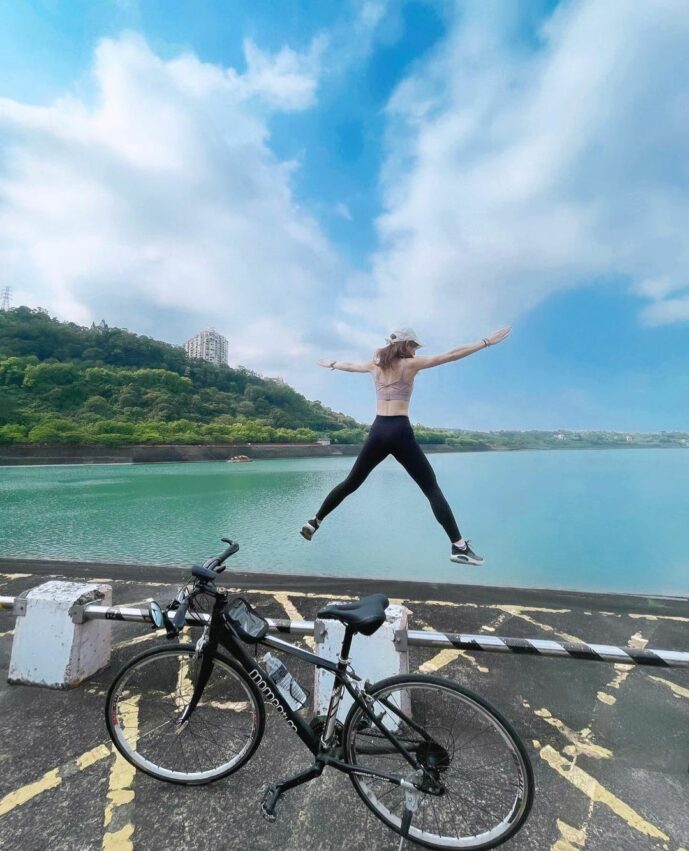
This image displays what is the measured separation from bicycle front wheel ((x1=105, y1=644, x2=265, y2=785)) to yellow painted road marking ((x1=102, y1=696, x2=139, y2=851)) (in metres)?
0.02

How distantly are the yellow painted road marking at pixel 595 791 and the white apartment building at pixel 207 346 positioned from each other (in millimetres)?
146833

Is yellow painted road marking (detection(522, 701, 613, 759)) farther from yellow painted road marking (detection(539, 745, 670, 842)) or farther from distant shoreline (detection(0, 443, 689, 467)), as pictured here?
distant shoreline (detection(0, 443, 689, 467))

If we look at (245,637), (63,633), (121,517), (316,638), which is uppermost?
(245,637)

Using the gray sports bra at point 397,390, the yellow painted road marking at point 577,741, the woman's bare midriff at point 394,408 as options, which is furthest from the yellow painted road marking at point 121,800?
the gray sports bra at point 397,390

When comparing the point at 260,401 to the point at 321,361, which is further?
the point at 260,401

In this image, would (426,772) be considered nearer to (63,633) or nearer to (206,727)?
(206,727)

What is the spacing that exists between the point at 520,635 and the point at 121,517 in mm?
14398


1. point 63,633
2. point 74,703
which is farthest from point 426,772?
point 63,633

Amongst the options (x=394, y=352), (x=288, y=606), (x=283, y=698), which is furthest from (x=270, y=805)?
(x=288, y=606)

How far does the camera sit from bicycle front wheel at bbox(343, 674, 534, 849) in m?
1.63

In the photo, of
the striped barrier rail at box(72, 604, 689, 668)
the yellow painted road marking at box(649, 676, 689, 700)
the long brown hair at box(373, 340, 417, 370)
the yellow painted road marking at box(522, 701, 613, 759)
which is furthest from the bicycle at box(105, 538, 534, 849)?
the yellow painted road marking at box(649, 676, 689, 700)

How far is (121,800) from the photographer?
6.18 feet

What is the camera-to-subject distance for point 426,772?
5.59ft

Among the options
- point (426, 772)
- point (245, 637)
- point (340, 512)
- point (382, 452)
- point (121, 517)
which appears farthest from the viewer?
point (340, 512)
